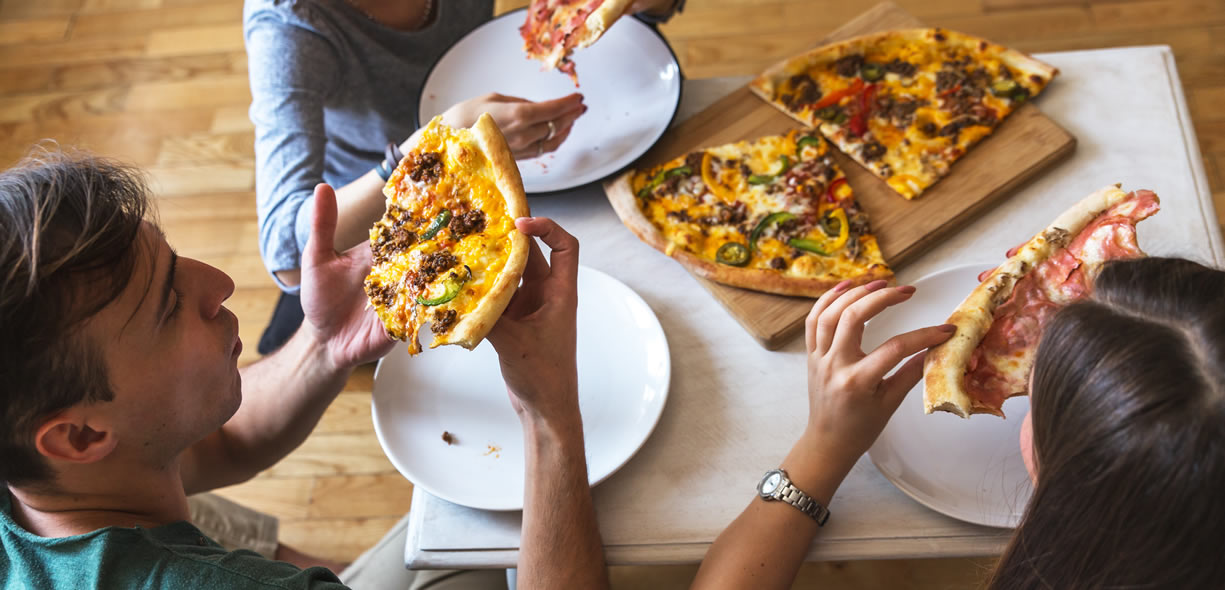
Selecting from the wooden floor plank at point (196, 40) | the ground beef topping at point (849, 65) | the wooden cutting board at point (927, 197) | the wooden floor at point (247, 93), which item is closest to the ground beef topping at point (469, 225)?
the wooden cutting board at point (927, 197)

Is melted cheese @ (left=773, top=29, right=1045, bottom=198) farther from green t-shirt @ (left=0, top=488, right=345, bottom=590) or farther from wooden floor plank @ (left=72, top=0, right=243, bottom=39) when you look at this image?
wooden floor plank @ (left=72, top=0, right=243, bottom=39)

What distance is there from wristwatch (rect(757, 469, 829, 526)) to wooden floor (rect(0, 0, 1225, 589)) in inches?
53.9

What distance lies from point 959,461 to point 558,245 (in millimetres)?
968

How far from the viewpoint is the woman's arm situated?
5.62 ft

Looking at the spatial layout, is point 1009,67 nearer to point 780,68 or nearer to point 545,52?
point 780,68

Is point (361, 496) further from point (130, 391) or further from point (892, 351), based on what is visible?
point (892, 351)

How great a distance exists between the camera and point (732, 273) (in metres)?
2.21

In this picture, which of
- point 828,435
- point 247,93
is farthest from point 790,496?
point 247,93

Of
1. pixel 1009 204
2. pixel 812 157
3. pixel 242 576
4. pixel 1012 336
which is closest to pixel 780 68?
pixel 812 157

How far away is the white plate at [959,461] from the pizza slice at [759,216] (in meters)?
0.41

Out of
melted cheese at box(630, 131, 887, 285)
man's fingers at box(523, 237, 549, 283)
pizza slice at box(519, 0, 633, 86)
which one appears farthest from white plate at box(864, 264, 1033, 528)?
pizza slice at box(519, 0, 633, 86)

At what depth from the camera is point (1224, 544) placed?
116cm

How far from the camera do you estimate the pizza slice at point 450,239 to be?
1914 millimetres

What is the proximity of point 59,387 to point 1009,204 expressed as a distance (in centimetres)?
216
